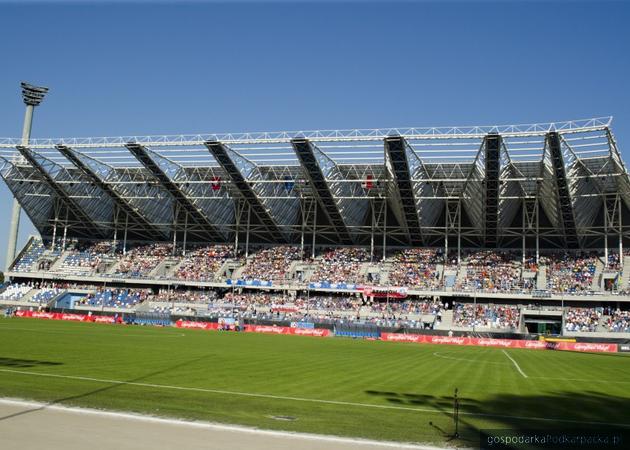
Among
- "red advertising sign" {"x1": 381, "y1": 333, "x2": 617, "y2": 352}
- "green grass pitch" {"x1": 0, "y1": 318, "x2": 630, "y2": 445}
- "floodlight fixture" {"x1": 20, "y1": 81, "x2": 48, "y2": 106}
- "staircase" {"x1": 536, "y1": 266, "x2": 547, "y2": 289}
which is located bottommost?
"red advertising sign" {"x1": 381, "y1": 333, "x2": 617, "y2": 352}

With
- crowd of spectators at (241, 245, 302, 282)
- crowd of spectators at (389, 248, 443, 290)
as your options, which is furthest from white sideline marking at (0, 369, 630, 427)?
crowd of spectators at (241, 245, 302, 282)

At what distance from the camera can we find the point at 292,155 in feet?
227

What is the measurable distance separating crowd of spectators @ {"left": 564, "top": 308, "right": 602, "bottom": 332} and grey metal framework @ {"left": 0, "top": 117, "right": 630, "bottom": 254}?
9967 mm

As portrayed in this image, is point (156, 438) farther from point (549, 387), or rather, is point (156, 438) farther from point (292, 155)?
point (292, 155)

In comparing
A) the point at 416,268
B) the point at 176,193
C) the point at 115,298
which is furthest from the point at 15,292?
the point at 416,268

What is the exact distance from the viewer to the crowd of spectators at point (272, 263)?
287ft

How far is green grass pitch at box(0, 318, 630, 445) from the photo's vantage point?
1567 centimetres

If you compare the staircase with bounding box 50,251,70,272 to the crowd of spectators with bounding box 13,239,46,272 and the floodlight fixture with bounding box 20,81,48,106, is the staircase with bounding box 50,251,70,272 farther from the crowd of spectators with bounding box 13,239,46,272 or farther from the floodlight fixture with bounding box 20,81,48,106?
the floodlight fixture with bounding box 20,81,48,106

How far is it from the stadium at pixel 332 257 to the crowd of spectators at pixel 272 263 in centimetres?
30

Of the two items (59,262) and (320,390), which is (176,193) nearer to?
(59,262)

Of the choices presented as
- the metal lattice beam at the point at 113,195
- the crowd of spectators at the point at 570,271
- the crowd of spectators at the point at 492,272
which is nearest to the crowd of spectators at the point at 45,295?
the metal lattice beam at the point at 113,195

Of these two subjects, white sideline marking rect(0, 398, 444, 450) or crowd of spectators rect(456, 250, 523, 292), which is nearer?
white sideline marking rect(0, 398, 444, 450)

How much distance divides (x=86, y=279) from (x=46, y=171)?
18.7m

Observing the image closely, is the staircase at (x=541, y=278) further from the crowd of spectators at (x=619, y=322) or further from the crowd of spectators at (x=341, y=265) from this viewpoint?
the crowd of spectators at (x=341, y=265)
